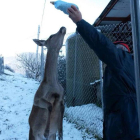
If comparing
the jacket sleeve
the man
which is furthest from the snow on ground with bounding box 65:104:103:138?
the jacket sleeve

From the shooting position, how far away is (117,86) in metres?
1.98

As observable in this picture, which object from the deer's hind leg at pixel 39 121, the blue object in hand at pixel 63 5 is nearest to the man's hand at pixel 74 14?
the blue object in hand at pixel 63 5

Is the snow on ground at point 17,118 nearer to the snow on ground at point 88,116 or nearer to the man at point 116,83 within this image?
the snow on ground at point 88,116

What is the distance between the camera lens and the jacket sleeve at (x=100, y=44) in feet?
6.16

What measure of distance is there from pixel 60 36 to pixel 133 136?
1.38 metres

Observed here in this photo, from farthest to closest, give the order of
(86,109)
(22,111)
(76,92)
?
(22,111)
(76,92)
(86,109)

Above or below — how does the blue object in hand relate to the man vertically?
above

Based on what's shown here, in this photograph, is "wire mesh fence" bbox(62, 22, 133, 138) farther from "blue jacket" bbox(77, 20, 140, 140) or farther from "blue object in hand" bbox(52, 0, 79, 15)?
"blue object in hand" bbox(52, 0, 79, 15)

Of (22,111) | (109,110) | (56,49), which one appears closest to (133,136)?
(109,110)

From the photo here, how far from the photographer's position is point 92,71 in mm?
A: 6773

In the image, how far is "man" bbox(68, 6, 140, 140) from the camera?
1886mm

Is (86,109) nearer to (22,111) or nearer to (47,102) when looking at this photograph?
(22,111)

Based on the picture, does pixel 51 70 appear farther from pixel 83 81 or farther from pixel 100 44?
pixel 83 81

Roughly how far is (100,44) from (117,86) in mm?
398
